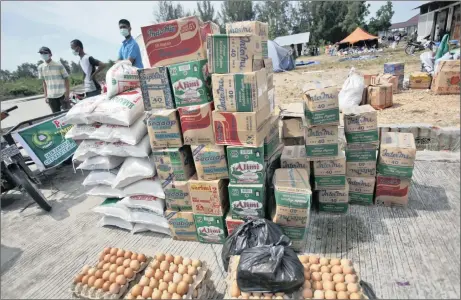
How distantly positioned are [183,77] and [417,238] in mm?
2744

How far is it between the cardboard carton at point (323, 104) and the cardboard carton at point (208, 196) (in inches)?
47.7

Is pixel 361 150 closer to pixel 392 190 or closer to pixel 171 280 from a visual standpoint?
pixel 392 190

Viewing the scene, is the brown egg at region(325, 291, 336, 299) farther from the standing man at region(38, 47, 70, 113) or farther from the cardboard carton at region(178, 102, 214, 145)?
the standing man at region(38, 47, 70, 113)

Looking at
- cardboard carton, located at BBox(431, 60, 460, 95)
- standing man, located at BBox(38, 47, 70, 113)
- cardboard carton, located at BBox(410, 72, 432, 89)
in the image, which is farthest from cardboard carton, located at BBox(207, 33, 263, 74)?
cardboard carton, located at BBox(410, 72, 432, 89)

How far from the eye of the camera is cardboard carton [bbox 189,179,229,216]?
8.91 ft

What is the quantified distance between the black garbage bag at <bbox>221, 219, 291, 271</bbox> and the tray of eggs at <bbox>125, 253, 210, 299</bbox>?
286 millimetres

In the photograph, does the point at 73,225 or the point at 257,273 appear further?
the point at 73,225

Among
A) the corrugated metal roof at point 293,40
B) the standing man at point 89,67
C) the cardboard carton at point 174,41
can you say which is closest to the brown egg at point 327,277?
the cardboard carton at point 174,41

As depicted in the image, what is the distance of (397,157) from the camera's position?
9.82 feet

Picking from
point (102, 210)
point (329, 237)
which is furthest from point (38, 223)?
point (329, 237)

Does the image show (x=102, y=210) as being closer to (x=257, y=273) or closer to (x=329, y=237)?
(x=257, y=273)

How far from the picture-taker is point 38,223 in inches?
143

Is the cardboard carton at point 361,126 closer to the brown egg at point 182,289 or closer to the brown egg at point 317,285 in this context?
the brown egg at point 317,285

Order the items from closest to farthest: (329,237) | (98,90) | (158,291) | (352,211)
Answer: (158,291), (329,237), (352,211), (98,90)
